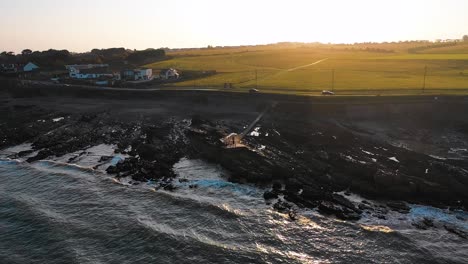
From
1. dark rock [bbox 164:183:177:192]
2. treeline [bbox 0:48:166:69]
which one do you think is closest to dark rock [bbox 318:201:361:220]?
dark rock [bbox 164:183:177:192]

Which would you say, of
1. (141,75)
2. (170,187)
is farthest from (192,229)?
(141,75)

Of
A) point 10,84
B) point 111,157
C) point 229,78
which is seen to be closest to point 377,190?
point 111,157

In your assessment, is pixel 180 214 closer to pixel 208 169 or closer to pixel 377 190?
pixel 208 169

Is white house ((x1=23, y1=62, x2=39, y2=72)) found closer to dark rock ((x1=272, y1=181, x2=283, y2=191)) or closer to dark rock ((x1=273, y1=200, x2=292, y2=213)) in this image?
dark rock ((x1=272, y1=181, x2=283, y2=191))

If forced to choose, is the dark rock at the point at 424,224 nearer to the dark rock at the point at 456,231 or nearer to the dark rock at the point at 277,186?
the dark rock at the point at 456,231

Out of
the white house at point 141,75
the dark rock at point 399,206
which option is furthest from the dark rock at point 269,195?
the white house at point 141,75

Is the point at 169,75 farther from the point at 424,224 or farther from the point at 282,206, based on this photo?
the point at 424,224
